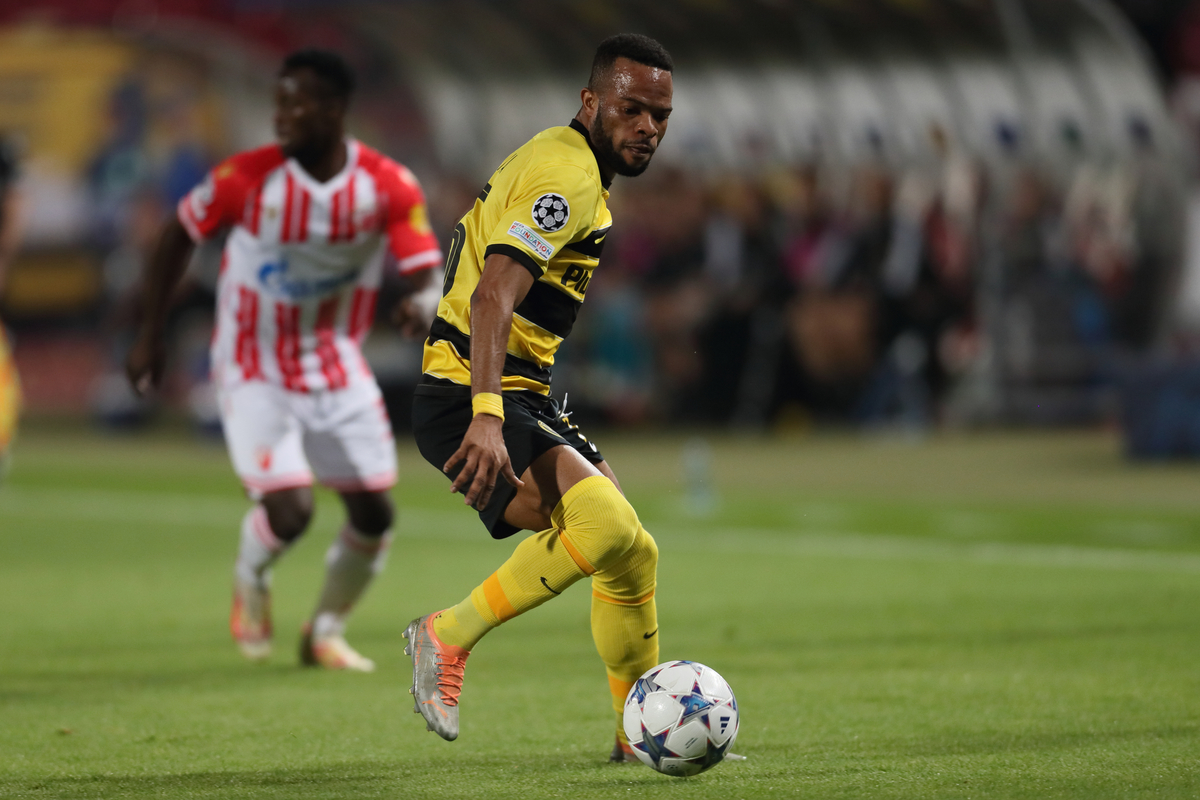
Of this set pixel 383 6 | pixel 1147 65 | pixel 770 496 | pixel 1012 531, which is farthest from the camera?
pixel 383 6

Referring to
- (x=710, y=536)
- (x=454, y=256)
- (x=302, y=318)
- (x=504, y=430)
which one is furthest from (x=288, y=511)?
(x=710, y=536)

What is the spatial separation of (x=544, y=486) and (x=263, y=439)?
96.7 inches

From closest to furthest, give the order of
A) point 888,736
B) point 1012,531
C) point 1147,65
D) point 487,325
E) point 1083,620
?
point 487,325
point 888,736
point 1083,620
point 1012,531
point 1147,65

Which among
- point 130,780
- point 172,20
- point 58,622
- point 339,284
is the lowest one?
point 58,622

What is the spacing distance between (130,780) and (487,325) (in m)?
1.61

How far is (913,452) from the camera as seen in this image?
15.9 metres

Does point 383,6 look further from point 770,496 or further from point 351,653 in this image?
point 351,653

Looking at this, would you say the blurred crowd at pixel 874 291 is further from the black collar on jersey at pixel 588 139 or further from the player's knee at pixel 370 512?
the black collar on jersey at pixel 588 139

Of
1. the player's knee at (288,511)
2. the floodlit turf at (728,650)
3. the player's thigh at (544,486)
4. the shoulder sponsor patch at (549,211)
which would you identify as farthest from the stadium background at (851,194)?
the shoulder sponsor patch at (549,211)

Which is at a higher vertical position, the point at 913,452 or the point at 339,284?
the point at 339,284

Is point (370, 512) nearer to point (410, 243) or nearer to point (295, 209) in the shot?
point (410, 243)

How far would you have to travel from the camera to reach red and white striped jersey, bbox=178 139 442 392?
686 cm

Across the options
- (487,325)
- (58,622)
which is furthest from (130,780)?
(58,622)

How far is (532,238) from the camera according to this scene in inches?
181
